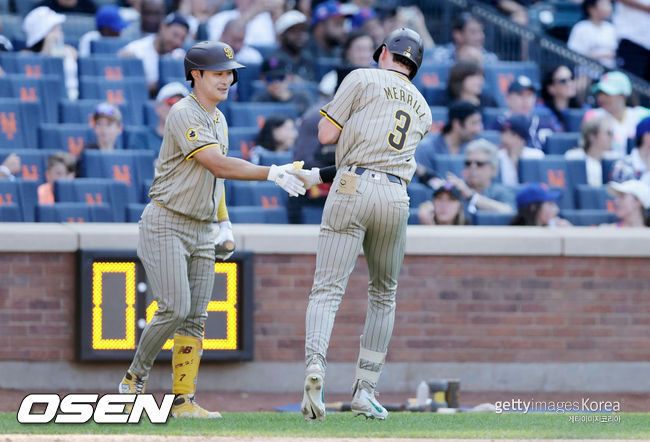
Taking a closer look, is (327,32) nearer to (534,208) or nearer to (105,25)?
(105,25)

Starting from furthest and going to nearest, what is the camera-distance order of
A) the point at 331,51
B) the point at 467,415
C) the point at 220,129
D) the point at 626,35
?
the point at 626,35, the point at 331,51, the point at 467,415, the point at 220,129

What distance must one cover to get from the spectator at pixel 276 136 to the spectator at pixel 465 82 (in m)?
2.04

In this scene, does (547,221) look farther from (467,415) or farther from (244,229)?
(467,415)

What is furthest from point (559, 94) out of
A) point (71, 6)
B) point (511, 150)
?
point (71, 6)

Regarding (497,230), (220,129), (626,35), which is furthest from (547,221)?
(626,35)

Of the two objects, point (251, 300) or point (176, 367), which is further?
point (251, 300)

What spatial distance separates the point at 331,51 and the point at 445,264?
4.34 m

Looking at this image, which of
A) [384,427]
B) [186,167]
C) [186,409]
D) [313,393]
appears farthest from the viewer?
[186,409]

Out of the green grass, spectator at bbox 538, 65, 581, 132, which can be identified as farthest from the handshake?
spectator at bbox 538, 65, 581, 132

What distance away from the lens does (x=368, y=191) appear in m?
5.92

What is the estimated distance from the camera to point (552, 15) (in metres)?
14.8

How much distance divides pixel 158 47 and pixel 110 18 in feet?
1.95

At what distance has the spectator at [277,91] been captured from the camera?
11.2 meters

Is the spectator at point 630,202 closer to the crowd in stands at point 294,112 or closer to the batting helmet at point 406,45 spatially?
the crowd in stands at point 294,112
